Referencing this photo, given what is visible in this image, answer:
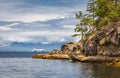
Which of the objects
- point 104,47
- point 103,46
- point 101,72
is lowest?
point 101,72

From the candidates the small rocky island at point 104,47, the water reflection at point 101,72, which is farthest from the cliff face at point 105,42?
the water reflection at point 101,72

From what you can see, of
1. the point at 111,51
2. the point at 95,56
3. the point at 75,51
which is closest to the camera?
the point at 111,51

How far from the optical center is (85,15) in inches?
5364

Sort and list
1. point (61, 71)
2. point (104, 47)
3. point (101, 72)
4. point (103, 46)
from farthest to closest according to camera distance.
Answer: point (103, 46) → point (104, 47) → point (61, 71) → point (101, 72)

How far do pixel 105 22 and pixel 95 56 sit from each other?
14756 millimetres

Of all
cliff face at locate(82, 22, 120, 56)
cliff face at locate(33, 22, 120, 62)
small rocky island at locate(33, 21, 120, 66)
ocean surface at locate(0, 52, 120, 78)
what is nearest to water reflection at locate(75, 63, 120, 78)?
ocean surface at locate(0, 52, 120, 78)

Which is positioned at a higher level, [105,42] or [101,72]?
[105,42]

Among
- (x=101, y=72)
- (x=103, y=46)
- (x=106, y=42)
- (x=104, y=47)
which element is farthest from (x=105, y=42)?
(x=101, y=72)

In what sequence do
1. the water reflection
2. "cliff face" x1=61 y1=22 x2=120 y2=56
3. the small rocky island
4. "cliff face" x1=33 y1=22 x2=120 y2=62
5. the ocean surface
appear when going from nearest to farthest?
the water reflection < the ocean surface < the small rocky island < "cliff face" x1=61 y1=22 x2=120 y2=56 < "cliff face" x1=33 y1=22 x2=120 y2=62

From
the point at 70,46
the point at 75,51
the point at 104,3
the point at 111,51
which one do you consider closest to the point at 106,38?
the point at 111,51

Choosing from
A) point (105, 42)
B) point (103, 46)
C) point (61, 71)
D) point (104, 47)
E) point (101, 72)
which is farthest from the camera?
point (103, 46)

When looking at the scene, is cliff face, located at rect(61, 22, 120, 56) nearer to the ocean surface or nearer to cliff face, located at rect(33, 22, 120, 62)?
cliff face, located at rect(33, 22, 120, 62)

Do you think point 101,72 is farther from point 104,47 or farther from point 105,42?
point 104,47

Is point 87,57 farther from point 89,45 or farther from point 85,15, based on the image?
point 85,15
